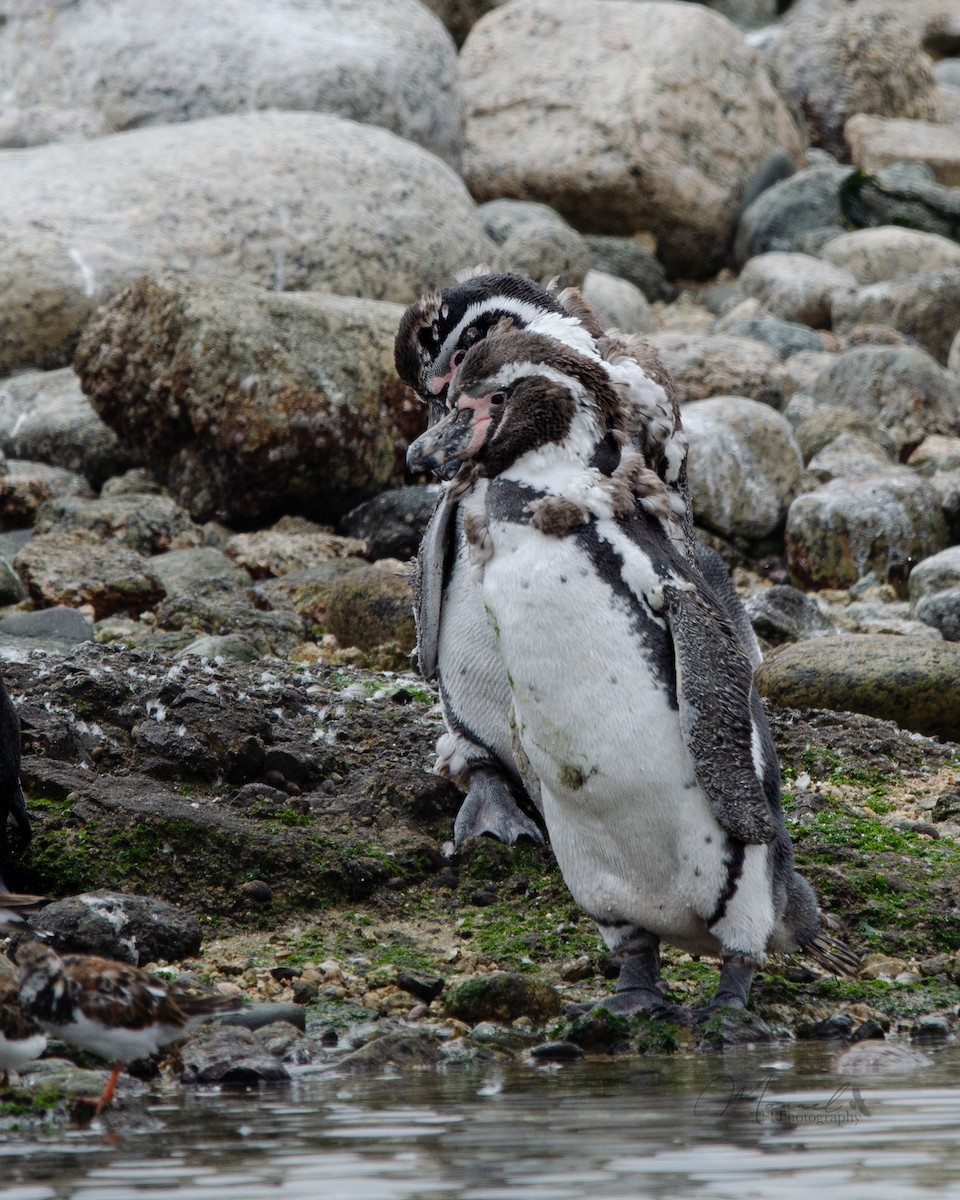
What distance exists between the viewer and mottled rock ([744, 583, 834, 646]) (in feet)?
31.2

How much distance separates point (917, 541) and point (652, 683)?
289 inches

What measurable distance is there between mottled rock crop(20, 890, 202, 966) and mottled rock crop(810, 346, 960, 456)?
32.3 ft

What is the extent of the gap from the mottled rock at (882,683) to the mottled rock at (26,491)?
5.54 meters

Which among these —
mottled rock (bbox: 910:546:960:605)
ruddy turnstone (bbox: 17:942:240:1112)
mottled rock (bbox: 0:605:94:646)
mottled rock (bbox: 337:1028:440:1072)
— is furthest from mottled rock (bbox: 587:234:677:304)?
ruddy turnstone (bbox: 17:942:240:1112)

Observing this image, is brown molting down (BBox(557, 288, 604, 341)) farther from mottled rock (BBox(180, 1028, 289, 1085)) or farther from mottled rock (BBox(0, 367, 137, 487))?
mottled rock (BBox(0, 367, 137, 487))

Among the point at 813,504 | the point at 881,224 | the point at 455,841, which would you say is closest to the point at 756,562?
the point at 813,504

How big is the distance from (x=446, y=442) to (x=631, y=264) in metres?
14.4

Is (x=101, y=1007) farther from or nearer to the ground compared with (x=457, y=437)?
nearer to the ground

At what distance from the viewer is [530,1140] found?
3215 mm

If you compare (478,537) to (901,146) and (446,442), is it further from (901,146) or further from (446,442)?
(901,146)

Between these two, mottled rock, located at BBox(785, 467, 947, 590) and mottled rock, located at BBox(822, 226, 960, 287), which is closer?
mottled rock, located at BBox(785, 467, 947, 590)

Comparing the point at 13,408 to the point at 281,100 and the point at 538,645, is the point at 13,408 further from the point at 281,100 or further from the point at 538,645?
the point at 538,645

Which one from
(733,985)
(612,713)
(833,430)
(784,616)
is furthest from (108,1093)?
(833,430)

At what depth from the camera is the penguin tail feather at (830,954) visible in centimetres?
478
